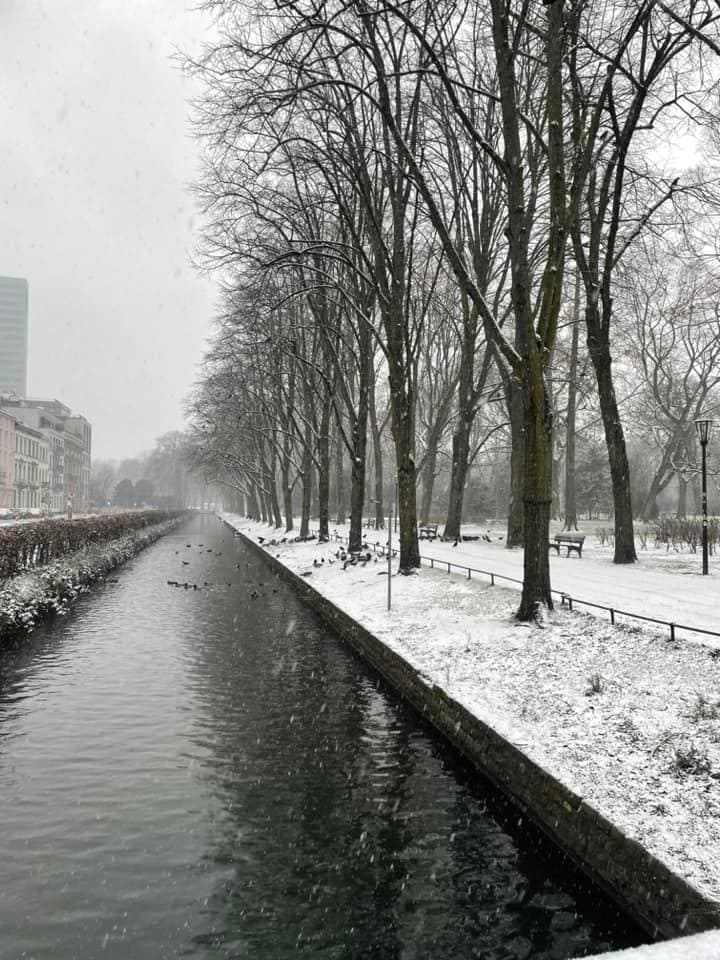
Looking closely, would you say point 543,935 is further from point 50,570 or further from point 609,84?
point 50,570

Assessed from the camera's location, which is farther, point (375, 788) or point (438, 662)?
point (438, 662)

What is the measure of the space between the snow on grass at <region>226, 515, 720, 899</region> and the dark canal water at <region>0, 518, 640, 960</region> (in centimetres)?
62

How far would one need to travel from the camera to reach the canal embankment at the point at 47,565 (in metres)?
13.6

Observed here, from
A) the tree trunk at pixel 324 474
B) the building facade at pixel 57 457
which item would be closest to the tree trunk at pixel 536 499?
the tree trunk at pixel 324 474

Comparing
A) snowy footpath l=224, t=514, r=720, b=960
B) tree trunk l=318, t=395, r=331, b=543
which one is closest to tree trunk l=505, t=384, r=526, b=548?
tree trunk l=318, t=395, r=331, b=543

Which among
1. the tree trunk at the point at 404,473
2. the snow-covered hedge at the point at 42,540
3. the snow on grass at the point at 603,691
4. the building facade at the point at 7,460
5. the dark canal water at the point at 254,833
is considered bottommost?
the dark canal water at the point at 254,833

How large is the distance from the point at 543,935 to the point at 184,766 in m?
3.92

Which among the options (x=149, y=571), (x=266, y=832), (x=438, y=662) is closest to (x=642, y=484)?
(x=149, y=571)

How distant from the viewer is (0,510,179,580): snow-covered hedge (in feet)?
54.1

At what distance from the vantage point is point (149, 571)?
26172mm

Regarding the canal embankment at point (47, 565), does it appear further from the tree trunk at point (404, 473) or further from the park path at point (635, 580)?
the park path at point (635, 580)

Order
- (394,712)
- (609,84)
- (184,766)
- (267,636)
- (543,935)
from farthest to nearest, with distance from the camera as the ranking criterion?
(267,636)
(609,84)
(394,712)
(184,766)
(543,935)

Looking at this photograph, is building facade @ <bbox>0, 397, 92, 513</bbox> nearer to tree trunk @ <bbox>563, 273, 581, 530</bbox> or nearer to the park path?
tree trunk @ <bbox>563, 273, 581, 530</bbox>

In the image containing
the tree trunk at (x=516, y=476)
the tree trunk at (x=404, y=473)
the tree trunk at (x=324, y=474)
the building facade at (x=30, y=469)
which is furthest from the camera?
the building facade at (x=30, y=469)
